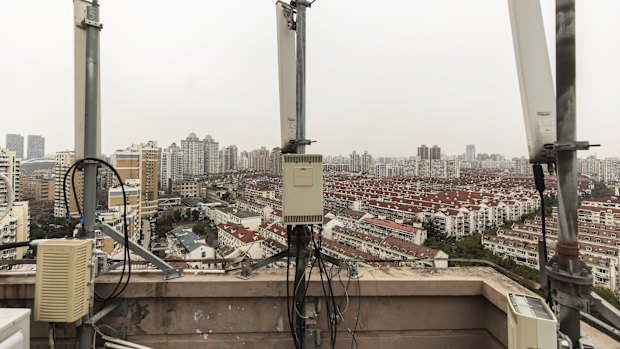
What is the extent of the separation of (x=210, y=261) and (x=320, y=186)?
88cm

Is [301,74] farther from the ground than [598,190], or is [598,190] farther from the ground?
[301,74]

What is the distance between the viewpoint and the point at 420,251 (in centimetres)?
934

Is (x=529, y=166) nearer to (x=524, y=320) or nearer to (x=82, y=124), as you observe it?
(x=524, y=320)

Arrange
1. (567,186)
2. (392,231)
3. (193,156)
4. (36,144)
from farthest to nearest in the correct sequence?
(193,156), (392,231), (36,144), (567,186)

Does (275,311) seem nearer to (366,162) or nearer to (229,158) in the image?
(229,158)

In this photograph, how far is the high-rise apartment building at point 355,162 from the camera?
39.5 metres

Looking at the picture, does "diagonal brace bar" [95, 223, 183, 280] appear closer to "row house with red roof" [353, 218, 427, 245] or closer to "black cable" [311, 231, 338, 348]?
"black cable" [311, 231, 338, 348]

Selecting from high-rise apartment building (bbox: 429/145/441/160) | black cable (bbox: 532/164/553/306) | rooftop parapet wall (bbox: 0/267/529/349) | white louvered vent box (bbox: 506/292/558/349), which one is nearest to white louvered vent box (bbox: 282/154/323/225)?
rooftop parapet wall (bbox: 0/267/529/349)

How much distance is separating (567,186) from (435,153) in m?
44.4

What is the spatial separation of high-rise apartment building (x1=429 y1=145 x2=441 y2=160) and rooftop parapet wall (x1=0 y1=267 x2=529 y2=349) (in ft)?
142

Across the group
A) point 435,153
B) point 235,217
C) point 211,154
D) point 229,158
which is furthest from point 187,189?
point 435,153

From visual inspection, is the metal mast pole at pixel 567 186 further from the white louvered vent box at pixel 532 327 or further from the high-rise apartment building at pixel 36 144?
the high-rise apartment building at pixel 36 144

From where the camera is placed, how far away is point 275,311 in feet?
5.31

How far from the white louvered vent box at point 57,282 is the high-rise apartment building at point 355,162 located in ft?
125
